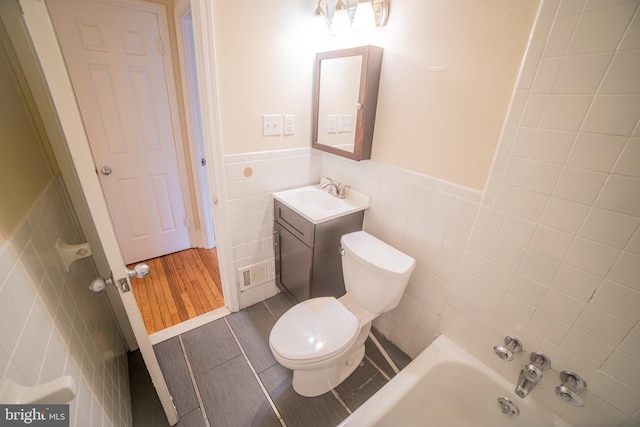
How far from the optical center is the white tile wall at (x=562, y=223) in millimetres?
777

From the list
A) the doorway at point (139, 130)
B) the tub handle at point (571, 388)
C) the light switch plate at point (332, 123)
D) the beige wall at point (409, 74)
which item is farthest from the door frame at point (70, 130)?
the tub handle at point (571, 388)

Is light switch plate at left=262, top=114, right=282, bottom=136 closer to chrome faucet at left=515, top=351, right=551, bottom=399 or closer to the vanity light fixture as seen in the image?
the vanity light fixture

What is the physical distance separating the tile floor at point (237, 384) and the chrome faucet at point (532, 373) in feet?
2.06

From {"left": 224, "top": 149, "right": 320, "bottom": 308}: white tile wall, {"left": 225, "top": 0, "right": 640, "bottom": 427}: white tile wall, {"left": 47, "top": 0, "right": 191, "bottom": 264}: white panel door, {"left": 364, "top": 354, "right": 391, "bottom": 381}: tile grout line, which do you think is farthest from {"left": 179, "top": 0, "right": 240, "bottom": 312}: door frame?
{"left": 225, "top": 0, "right": 640, "bottom": 427}: white tile wall

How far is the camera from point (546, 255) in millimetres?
976

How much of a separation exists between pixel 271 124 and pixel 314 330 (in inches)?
46.0

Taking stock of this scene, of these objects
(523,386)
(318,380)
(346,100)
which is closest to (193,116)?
(346,100)

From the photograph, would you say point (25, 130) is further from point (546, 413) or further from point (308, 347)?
point (546, 413)

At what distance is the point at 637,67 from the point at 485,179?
19.6 inches

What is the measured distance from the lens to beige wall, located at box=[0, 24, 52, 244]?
63cm

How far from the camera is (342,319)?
136 centimetres

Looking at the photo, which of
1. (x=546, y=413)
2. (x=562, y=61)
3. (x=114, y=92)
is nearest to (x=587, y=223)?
(x=562, y=61)

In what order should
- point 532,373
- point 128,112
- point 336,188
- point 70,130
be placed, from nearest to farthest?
point 70,130, point 532,373, point 336,188, point 128,112

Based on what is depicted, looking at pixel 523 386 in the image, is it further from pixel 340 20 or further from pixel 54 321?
pixel 340 20
